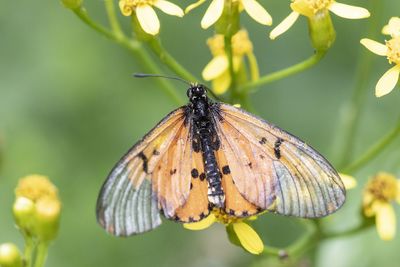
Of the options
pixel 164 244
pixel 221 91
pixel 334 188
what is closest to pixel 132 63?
pixel 164 244

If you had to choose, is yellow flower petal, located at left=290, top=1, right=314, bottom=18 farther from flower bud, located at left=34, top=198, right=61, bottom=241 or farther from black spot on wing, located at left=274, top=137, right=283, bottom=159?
flower bud, located at left=34, top=198, right=61, bottom=241

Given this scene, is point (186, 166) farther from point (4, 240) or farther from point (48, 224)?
point (4, 240)

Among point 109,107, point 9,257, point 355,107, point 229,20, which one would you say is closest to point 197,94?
point 229,20

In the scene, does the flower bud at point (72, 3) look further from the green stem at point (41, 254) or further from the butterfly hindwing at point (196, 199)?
the green stem at point (41, 254)

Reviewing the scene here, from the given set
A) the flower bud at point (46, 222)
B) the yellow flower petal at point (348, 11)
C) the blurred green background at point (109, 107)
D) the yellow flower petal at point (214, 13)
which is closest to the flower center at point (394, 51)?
the yellow flower petal at point (348, 11)

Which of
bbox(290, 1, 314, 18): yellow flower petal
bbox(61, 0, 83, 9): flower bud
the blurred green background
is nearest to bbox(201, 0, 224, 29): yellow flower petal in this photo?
bbox(290, 1, 314, 18): yellow flower petal

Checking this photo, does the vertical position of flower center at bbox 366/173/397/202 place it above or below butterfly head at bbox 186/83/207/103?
below
